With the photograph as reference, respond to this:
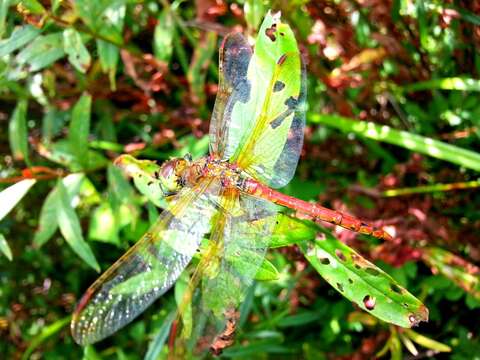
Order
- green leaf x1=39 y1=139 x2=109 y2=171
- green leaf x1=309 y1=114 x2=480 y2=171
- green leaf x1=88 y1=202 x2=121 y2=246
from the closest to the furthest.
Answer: green leaf x1=309 y1=114 x2=480 y2=171, green leaf x1=39 y1=139 x2=109 y2=171, green leaf x1=88 y1=202 x2=121 y2=246

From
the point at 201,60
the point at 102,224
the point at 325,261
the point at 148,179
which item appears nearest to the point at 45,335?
the point at 102,224

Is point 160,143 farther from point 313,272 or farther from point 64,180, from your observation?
point 313,272

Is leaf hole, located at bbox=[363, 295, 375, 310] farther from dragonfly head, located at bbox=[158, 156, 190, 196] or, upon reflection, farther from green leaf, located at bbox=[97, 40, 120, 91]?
green leaf, located at bbox=[97, 40, 120, 91]

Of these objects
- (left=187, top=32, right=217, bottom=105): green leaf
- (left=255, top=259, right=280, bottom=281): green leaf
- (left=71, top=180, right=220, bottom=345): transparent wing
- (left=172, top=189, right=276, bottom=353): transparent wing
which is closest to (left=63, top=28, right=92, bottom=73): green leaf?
(left=187, top=32, right=217, bottom=105): green leaf

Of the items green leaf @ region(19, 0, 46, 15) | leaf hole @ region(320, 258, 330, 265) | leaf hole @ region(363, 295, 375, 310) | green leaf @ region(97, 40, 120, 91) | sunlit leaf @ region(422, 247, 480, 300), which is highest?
green leaf @ region(19, 0, 46, 15)

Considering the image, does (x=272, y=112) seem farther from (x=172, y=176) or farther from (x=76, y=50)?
(x=76, y=50)

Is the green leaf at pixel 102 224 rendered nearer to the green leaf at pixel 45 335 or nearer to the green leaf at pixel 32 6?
the green leaf at pixel 45 335
